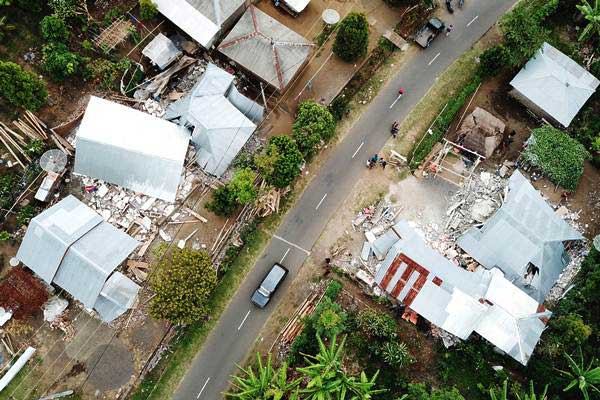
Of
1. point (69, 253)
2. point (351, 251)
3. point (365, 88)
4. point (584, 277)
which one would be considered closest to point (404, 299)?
point (351, 251)

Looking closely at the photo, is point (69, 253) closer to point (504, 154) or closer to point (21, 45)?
point (21, 45)

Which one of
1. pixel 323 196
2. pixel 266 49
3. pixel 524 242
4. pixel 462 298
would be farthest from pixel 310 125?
pixel 524 242

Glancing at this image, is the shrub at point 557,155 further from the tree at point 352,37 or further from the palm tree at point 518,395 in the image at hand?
the palm tree at point 518,395

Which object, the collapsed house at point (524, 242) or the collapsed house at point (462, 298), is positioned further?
the collapsed house at point (524, 242)

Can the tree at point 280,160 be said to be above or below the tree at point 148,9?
below

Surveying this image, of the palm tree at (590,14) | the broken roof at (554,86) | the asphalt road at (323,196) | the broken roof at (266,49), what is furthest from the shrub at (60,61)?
the palm tree at (590,14)

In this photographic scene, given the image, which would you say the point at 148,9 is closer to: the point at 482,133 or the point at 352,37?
the point at 352,37

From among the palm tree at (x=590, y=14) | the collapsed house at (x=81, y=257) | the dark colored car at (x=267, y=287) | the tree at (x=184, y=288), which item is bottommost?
the collapsed house at (x=81, y=257)
